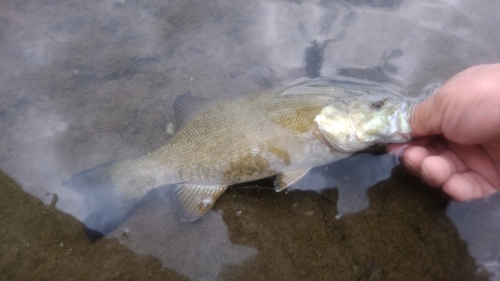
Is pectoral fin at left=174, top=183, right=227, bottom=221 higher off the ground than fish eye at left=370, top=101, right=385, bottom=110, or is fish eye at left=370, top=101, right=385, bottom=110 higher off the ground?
fish eye at left=370, top=101, right=385, bottom=110

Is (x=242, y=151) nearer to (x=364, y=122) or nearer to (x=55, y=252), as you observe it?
(x=364, y=122)

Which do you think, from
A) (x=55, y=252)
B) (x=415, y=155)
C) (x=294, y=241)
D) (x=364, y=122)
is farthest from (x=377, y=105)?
(x=55, y=252)

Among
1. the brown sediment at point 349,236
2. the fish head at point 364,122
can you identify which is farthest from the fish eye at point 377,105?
the brown sediment at point 349,236

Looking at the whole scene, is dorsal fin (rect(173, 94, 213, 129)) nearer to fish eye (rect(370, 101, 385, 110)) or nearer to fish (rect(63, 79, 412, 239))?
fish (rect(63, 79, 412, 239))

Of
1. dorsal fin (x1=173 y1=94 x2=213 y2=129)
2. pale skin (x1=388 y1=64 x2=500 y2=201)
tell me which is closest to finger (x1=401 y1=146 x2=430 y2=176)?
pale skin (x1=388 y1=64 x2=500 y2=201)

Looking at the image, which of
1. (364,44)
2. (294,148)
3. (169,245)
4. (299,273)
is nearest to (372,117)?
(294,148)

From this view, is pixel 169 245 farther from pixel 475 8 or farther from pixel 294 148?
pixel 475 8

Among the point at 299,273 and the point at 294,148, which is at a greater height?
the point at 294,148
